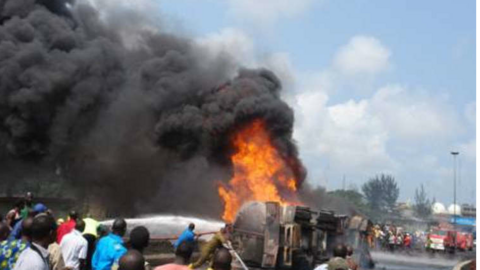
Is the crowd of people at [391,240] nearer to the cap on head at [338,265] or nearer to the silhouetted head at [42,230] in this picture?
the cap on head at [338,265]

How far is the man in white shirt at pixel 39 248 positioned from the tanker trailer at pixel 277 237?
10327mm

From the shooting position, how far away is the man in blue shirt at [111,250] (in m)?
6.44

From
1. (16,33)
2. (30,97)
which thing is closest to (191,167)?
(30,97)

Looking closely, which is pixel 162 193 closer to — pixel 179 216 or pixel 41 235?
pixel 179 216

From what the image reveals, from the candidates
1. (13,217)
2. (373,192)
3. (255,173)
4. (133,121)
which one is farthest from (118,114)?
(373,192)

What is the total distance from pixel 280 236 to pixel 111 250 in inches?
346

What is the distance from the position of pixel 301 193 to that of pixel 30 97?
15.7 metres

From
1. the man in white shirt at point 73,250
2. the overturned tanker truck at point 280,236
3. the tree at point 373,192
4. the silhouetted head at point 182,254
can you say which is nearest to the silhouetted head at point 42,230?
the silhouetted head at point 182,254

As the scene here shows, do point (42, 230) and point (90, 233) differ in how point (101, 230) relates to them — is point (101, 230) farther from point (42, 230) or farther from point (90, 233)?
point (42, 230)

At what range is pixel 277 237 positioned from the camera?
48.1 ft

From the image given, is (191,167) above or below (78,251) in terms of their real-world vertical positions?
above

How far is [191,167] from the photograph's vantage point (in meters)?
32.4

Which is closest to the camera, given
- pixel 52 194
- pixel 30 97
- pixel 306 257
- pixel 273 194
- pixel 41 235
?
pixel 41 235

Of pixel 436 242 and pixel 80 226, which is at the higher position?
pixel 436 242
